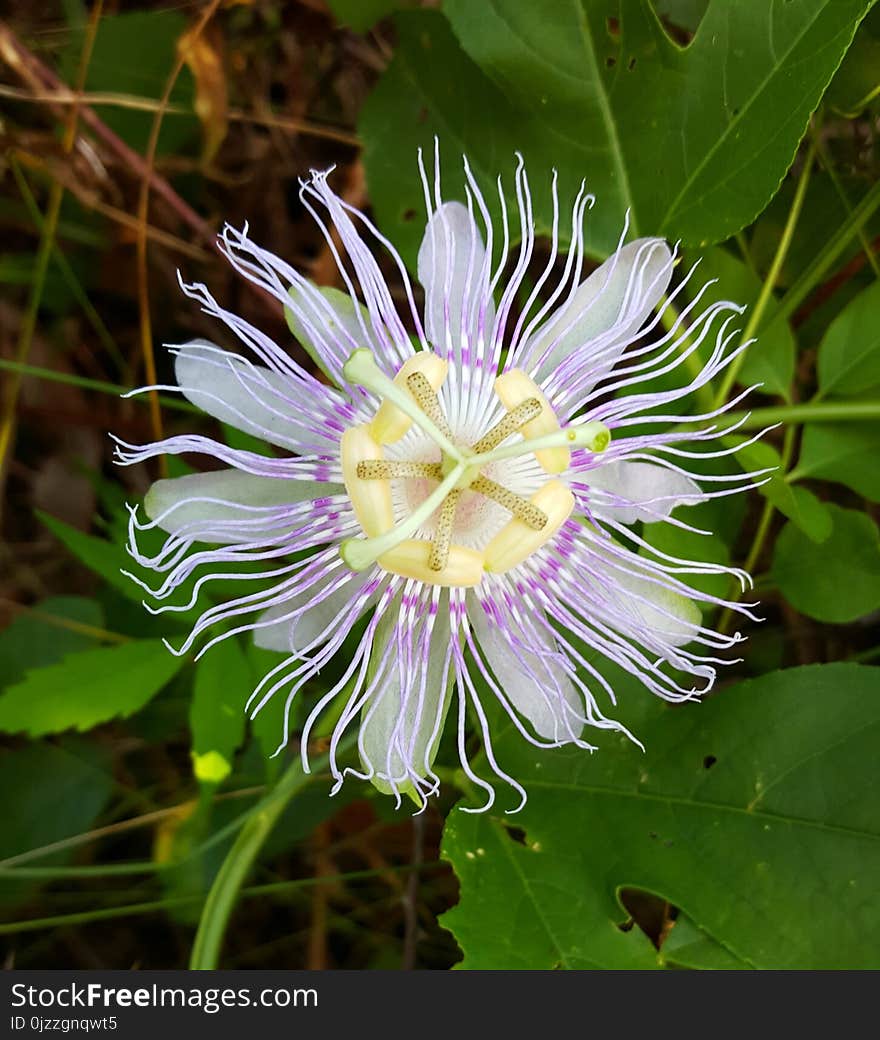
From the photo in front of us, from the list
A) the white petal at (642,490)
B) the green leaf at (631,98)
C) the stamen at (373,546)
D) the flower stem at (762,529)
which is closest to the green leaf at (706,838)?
the flower stem at (762,529)

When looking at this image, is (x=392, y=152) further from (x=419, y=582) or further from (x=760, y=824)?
(x=760, y=824)

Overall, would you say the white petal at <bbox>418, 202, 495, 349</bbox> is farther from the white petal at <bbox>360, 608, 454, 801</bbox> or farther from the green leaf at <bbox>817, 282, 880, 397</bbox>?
the green leaf at <bbox>817, 282, 880, 397</bbox>

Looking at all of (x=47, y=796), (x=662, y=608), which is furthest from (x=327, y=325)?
(x=47, y=796)

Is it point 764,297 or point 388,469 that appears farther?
point 764,297

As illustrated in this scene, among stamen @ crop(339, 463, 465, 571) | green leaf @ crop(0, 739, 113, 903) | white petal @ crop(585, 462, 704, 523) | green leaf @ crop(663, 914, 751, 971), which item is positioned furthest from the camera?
green leaf @ crop(0, 739, 113, 903)

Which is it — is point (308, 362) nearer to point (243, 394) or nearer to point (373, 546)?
point (243, 394)

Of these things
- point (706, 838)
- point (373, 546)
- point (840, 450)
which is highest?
point (840, 450)

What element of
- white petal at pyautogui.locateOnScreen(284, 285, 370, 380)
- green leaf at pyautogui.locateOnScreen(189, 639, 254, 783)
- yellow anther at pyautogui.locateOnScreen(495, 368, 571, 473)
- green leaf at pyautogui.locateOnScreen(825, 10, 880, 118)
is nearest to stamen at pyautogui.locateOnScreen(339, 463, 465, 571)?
yellow anther at pyautogui.locateOnScreen(495, 368, 571, 473)

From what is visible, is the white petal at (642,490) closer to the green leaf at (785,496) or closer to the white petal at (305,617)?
the green leaf at (785,496)
